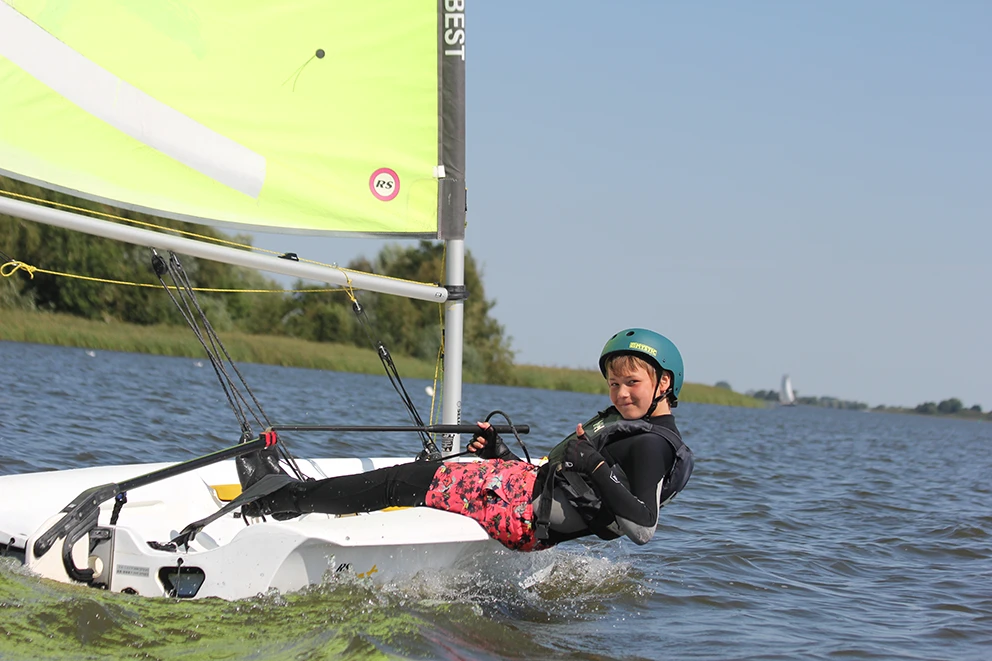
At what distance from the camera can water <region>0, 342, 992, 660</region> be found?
3617 millimetres

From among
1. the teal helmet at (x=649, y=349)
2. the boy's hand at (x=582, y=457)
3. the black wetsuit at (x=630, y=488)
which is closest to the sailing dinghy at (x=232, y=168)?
the black wetsuit at (x=630, y=488)

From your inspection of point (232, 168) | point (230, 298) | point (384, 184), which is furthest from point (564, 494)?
point (230, 298)

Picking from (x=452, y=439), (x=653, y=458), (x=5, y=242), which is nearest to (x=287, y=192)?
(x=452, y=439)

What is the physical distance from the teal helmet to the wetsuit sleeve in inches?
11.7

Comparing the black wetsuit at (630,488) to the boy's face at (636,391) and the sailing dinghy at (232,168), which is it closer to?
the boy's face at (636,391)

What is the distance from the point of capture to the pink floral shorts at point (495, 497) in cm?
412

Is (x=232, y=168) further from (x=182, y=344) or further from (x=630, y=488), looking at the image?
(x=182, y=344)

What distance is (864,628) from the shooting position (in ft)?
15.9

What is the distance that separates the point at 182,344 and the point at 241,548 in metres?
22.7

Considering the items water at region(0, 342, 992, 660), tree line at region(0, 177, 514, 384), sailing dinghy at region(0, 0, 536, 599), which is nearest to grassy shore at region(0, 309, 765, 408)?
tree line at region(0, 177, 514, 384)

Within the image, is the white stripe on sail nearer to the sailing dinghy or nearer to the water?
the sailing dinghy

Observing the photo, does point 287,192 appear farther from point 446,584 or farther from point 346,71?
point 446,584

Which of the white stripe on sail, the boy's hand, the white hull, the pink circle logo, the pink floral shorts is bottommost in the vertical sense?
the white hull

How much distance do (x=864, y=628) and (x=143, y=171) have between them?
13.1 feet
